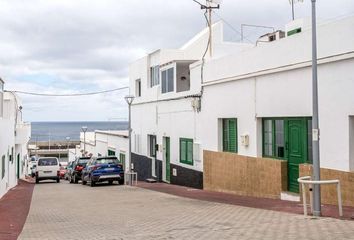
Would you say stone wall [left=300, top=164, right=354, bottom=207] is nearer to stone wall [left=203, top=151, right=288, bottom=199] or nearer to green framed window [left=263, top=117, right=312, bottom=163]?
green framed window [left=263, top=117, right=312, bottom=163]

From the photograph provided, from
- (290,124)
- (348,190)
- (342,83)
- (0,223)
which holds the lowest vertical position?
(0,223)

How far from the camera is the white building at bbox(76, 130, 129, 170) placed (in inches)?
1417

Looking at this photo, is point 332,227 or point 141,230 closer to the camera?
point 332,227

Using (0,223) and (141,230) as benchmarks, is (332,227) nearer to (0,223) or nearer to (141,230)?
(141,230)

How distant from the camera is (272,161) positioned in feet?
47.8

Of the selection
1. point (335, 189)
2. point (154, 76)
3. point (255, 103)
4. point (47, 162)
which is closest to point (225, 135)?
point (255, 103)

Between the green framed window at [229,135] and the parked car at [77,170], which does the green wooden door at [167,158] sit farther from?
the parked car at [77,170]

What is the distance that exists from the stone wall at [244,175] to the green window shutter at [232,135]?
0.42 metres

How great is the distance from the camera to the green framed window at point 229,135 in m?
17.6

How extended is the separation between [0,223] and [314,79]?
8.22 meters

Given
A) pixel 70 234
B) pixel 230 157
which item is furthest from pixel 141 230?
pixel 230 157

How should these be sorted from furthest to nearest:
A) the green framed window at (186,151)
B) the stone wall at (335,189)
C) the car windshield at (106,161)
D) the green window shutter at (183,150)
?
the car windshield at (106,161) < the green window shutter at (183,150) < the green framed window at (186,151) < the stone wall at (335,189)

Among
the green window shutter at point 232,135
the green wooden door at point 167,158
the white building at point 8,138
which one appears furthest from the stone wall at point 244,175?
the white building at point 8,138

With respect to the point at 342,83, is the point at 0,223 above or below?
below
